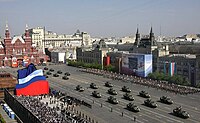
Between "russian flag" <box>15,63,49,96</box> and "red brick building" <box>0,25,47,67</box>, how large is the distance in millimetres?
54764

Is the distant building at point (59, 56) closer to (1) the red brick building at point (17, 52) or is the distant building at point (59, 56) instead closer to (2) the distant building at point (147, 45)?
(1) the red brick building at point (17, 52)

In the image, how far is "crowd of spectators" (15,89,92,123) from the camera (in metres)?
30.6

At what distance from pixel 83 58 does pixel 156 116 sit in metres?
75.6

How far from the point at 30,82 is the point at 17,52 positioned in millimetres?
59696

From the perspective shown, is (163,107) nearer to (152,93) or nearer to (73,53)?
(152,93)

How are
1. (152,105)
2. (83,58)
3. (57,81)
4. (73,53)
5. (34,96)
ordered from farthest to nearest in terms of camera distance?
(73,53), (83,58), (57,81), (34,96), (152,105)

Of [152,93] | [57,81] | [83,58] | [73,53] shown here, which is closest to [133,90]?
[152,93]

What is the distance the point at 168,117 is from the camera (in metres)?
34.3

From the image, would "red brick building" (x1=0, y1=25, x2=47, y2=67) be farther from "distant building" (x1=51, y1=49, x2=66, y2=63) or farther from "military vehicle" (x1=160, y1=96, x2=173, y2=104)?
"military vehicle" (x1=160, y1=96, x2=173, y2=104)

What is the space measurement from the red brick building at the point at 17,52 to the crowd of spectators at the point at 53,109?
57131 mm

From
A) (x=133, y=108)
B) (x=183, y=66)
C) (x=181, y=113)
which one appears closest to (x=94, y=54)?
(x=183, y=66)

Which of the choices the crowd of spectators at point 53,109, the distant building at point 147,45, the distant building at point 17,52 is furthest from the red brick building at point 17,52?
the crowd of spectators at point 53,109

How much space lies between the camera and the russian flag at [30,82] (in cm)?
4581

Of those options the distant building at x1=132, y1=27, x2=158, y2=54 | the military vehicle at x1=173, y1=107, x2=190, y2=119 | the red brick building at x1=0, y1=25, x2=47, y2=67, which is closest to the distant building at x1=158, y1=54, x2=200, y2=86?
the distant building at x1=132, y1=27, x2=158, y2=54
